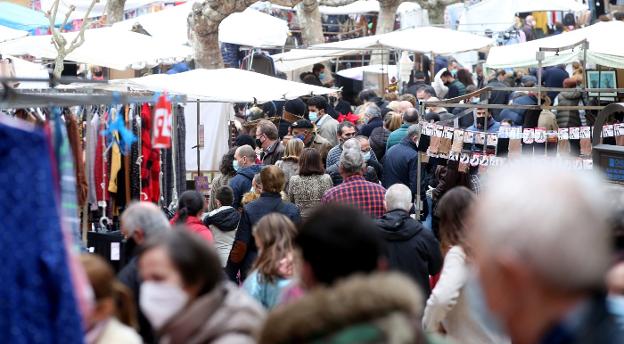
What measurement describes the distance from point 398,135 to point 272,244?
725cm

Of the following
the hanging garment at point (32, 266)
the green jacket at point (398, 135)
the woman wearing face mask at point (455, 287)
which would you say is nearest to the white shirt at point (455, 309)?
the woman wearing face mask at point (455, 287)

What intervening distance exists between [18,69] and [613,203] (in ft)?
36.1

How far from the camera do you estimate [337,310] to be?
3.25 meters

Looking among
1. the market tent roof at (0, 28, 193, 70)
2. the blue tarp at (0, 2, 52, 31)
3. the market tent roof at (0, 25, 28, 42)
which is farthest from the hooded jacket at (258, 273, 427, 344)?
the blue tarp at (0, 2, 52, 31)

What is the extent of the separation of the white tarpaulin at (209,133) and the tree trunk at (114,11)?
11.3m

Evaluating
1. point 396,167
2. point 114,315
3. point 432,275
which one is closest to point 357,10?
point 396,167

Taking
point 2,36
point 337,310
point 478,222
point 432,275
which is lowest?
point 432,275

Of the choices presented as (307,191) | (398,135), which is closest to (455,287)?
(307,191)

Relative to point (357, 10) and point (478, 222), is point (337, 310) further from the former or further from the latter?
point (357, 10)

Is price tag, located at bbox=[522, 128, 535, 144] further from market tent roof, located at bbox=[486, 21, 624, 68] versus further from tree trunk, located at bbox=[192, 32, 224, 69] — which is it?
tree trunk, located at bbox=[192, 32, 224, 69]

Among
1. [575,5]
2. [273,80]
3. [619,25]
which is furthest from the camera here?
[575,5]

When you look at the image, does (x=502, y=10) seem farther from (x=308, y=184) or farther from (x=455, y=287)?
(x=455, y=287)

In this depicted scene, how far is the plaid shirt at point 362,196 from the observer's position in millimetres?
9188

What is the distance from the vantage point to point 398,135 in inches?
534
